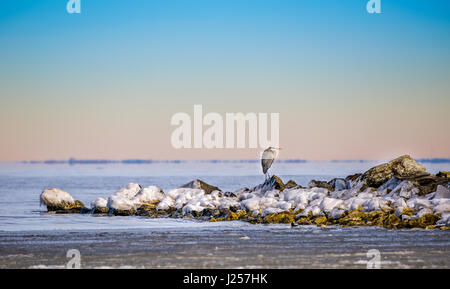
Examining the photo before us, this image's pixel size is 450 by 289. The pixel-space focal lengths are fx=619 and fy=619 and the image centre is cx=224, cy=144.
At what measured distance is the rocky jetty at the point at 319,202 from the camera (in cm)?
1995

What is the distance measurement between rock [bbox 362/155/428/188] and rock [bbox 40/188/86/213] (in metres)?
12.3

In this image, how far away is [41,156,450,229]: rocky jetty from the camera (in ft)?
65.5

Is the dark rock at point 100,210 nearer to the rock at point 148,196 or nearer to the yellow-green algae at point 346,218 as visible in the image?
the rock at point 148,196

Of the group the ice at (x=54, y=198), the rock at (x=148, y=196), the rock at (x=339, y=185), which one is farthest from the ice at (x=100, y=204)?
the rock at (x=339, y=185)

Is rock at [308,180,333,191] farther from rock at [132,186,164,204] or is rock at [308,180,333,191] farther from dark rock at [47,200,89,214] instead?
dark rock at [47,200,89,214]

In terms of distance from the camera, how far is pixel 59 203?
2756 cm

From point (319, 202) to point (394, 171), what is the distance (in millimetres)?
4387

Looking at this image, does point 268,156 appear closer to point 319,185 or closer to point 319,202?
point 319,185

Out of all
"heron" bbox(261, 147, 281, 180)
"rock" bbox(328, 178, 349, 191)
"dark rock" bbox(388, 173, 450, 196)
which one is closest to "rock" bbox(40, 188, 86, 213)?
"heron" bbox(261, 147, 281, 180)

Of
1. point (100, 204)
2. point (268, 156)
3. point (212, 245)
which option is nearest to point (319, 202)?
point (212, 245)

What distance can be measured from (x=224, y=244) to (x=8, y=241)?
585 cm
